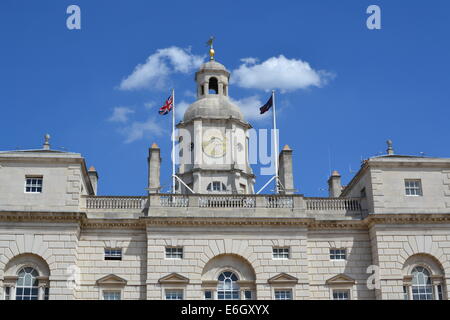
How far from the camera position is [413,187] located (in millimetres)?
39344

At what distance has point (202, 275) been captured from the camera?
37.3 meters

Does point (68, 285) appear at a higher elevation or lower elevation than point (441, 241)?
lower

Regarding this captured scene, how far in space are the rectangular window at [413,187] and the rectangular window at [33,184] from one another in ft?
67.3

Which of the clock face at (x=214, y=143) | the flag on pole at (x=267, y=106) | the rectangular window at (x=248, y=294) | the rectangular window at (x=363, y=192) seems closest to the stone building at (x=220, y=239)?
the rectangular window at (x=248, y=294)

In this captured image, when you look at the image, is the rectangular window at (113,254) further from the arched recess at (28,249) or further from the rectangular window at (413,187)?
the rectangular window at (413,187)

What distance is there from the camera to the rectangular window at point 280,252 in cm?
3772

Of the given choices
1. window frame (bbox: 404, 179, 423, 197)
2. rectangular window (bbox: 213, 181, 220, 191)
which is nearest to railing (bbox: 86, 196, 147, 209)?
rectangular window (bbox: 213, 181, 220, 191)

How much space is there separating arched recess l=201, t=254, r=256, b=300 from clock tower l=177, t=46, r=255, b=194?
8012 millimetres

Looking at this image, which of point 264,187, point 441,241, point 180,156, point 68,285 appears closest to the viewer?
point 68,285

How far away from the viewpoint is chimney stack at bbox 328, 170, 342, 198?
153 ft

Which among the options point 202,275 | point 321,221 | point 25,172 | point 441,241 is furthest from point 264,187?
point 25,172

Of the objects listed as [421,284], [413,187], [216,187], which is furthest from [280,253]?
[216,187]
